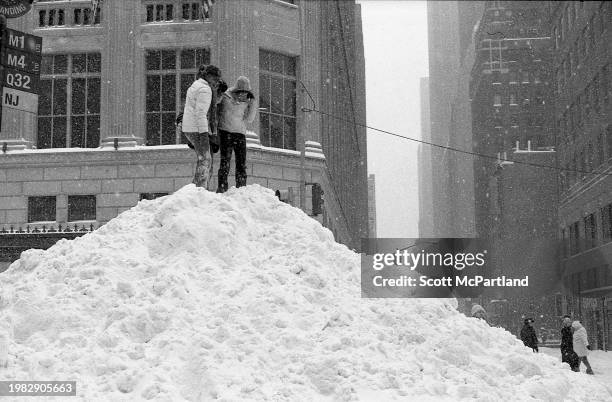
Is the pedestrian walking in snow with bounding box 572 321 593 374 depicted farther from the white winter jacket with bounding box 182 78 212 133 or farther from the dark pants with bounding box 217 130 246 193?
the white winter jacket with bounding box 182 78 212 133

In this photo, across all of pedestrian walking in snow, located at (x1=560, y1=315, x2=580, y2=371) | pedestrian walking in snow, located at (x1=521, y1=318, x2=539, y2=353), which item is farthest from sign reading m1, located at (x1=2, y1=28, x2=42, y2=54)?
pedestrian walking in snow, located at (x1=521, y1=318, x2=539, y2=353)

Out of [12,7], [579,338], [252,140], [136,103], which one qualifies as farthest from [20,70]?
[136,103]

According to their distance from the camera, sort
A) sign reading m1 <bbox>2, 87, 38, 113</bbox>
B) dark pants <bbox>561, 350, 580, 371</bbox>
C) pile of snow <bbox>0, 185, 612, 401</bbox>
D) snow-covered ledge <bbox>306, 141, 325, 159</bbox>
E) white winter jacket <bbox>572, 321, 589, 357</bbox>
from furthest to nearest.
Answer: snow-covered ledge <bbox>306, 141, 325, 159</bbox> < white winter jacket <bbox>572, 321, 589, 357</bbox> < dark pants <bbox>561, 350, 580, 371</bbox> < sign reading m1 <bbox>2, 87, 38, 113</bbox> < pile of snow <bbox>0, 185, 612, 401</bbox>

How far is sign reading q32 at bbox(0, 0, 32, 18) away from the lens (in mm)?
10461

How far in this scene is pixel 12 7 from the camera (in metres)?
10.7

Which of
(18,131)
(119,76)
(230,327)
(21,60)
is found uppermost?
(119,76)

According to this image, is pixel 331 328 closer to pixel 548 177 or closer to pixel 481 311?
pixel 481 311

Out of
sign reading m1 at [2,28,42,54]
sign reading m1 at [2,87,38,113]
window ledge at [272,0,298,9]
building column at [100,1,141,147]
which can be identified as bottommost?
sign reading m1 at [2,87,38,113]

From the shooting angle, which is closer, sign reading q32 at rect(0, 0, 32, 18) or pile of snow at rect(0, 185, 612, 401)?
pile of snow at rect(0, 185, 612, 401)

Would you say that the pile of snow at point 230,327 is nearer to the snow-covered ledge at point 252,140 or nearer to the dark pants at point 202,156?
the dark pants at point 202,156

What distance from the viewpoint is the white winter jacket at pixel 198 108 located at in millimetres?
11648

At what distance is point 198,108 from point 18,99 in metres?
2.56

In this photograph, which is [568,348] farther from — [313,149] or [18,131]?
[18,131]

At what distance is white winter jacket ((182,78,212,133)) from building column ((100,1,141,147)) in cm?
1507
